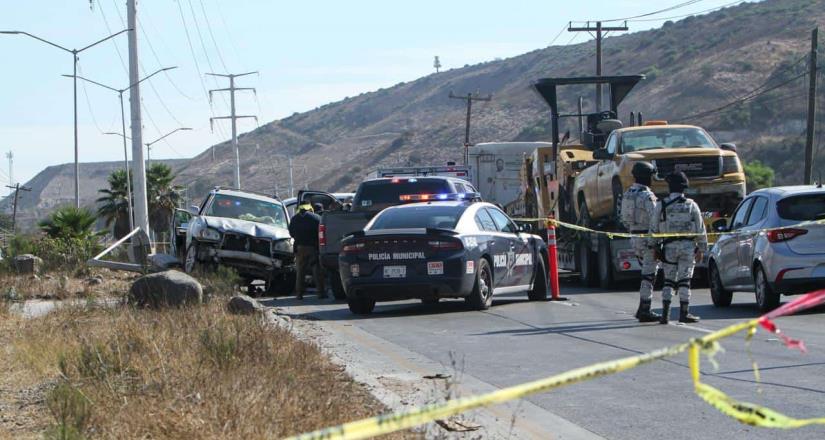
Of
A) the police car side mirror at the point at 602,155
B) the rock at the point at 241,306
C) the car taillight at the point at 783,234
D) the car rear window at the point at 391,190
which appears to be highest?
the police car side mirror at the point at 602,155

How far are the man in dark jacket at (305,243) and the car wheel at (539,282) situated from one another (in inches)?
157

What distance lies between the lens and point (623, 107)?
10131 centimetres

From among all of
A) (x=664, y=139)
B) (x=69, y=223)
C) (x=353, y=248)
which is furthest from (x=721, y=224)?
(x=69, y=223)

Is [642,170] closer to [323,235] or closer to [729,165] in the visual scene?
[323,235]

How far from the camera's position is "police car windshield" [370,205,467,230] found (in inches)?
671

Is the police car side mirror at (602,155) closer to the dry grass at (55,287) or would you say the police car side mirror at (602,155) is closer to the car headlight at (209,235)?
the car headlight at (209,235)

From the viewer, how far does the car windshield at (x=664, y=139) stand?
2228cm

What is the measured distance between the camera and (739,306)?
59.1 feet

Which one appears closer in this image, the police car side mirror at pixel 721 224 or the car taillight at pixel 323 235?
the police car side mirror at pixel 721 224

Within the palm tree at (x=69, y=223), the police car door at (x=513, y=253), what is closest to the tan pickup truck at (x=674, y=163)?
the police car door at (x=513, y=253)

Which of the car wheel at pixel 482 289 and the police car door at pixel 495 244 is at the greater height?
the police car door at pixel 495 244

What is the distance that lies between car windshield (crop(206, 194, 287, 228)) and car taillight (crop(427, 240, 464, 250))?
792 centimetres

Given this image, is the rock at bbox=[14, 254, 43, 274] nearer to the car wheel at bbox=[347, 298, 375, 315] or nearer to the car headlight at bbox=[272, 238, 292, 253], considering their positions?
the car headlight at bbox=[272, 238, 292, 253]

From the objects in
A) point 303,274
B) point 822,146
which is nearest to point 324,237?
point 303,274
